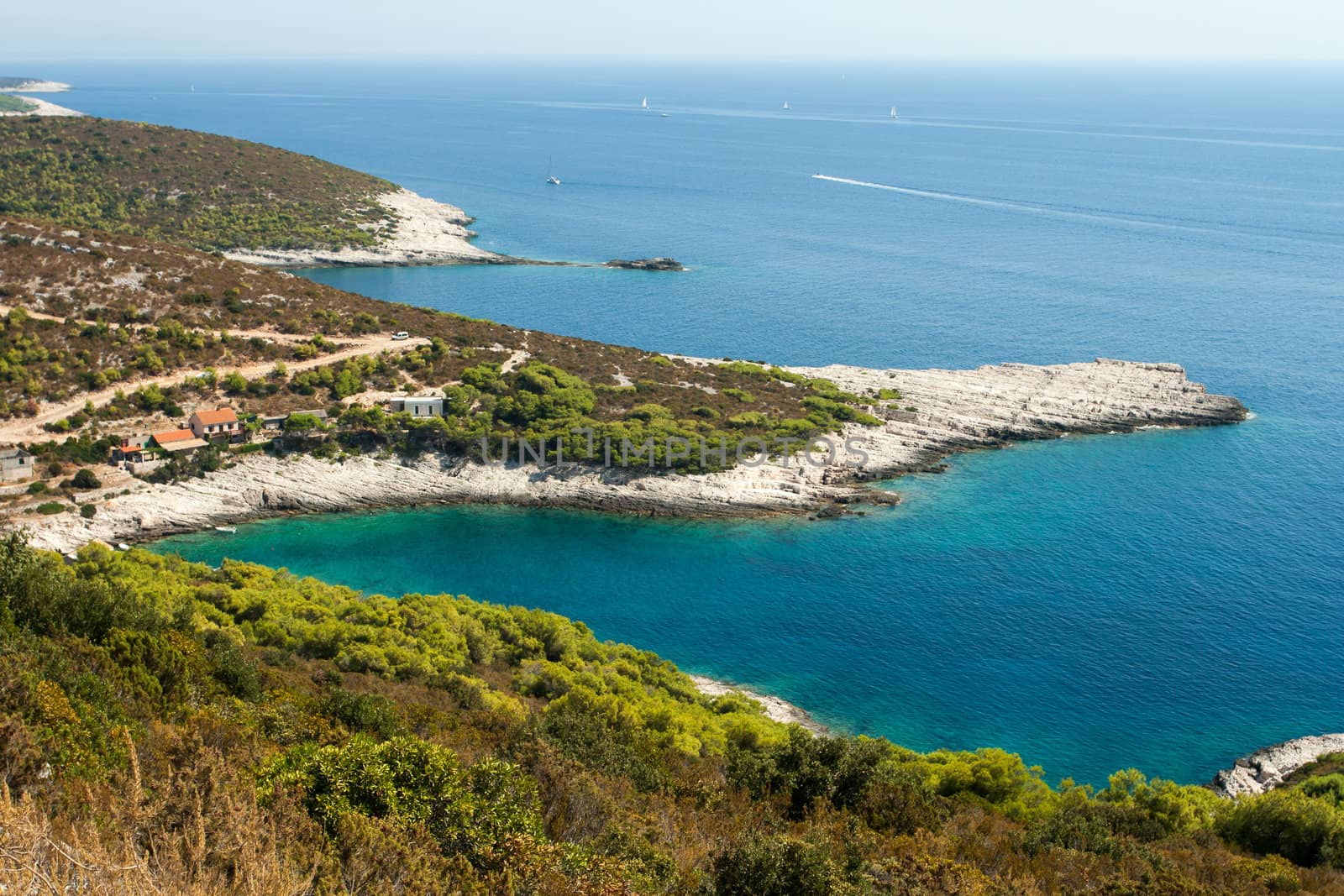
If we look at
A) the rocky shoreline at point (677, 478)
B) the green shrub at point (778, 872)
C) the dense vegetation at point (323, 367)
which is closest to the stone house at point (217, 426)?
the rocky shoreline at point (677, 478)

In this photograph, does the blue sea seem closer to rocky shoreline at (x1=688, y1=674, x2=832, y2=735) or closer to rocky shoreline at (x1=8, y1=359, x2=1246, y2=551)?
rocky shoreline at (x1=688, y1=674, x2=832, y2=735)

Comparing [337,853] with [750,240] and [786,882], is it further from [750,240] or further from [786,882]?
[750,240]

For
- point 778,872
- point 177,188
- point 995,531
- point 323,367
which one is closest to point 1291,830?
point 778,872

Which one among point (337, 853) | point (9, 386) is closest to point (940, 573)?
point (337, 853)

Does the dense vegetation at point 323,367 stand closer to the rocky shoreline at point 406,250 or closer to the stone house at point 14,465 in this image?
the stone house at point 14,465

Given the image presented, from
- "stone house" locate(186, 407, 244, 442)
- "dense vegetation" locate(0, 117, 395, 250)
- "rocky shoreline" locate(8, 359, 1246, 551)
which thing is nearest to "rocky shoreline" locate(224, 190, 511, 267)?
"dense vegetation" locate(0, 117, 395, 250)
